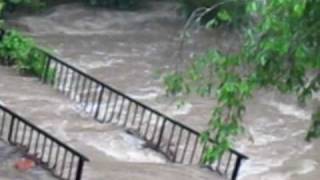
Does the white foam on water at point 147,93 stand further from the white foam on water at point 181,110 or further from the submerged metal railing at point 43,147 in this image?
the submerged metal railing at point 43,147

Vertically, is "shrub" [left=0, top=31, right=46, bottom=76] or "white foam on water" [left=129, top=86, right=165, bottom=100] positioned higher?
"shrub" [left=0, top=31, right=46, bottom=76]

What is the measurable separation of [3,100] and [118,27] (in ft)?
21.0

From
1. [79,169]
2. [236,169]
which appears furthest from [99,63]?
[79,169]

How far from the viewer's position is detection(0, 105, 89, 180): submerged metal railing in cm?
800

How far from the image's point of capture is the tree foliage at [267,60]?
354 centimetres

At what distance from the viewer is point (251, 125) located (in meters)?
11.4

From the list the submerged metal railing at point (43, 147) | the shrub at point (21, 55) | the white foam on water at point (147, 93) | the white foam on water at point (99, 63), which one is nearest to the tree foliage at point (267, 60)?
the submerged metal railing at point (43, 147)

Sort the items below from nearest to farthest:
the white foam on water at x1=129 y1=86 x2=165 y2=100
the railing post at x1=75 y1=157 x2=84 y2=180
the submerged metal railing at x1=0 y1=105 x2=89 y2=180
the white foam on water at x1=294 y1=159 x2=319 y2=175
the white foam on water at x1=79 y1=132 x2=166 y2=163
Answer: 1. the railing post at x1=75 y1=157 x2=84 y2=180
2. the submerged metal railing at x1=0 y1=105 x2=89 y2=180
3. the white foam on water at x1=79 y1=132 x2=166 y2=163
4. the white foam on water at x1=294 y1=159 x2=319 y2=175
5. the white foam on water at x1=129 y1=86 x2=165 y2=100

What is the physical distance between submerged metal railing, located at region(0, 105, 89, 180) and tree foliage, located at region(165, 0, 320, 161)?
12.4ft

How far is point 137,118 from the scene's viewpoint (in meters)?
10.6

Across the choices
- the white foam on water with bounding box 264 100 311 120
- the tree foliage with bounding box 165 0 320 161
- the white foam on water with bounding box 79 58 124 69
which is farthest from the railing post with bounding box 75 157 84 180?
the white foam on water with bounding box 79 58 124 69

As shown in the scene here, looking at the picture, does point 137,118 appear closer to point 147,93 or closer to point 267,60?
point 147,93

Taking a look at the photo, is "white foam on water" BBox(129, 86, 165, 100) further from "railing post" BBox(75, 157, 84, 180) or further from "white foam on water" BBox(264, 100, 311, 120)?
"railing post" BBox(75, 157, 84, 180)

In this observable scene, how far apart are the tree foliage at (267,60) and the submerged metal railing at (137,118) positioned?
4.33 metres
